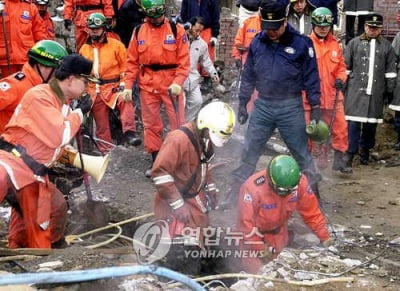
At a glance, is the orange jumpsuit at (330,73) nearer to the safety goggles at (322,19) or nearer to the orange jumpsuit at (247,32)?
the safety goggles at (322,19)

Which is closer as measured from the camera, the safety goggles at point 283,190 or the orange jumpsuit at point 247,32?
the safety goggles at point 283,190

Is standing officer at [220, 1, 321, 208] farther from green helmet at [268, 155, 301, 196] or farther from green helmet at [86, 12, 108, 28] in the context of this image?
green helmet at [86, 12, 108, 28]

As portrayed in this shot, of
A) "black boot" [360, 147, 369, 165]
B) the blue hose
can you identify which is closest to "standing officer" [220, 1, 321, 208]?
"black boot" [360, 147, 369, 165]

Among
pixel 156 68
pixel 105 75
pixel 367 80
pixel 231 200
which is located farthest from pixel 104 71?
pixel 367 80

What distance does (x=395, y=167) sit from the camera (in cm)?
884

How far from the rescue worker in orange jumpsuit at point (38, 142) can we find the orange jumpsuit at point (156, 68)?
2.57 metres

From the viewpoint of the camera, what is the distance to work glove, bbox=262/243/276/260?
19.2ft

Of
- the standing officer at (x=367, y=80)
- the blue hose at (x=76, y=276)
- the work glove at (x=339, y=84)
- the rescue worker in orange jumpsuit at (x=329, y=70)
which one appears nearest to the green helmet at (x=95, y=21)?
the rescue worker in orange jumpsuit at (x=329, y=70)

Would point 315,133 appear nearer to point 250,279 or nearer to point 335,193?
point 335,193

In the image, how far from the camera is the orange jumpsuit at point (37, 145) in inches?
186

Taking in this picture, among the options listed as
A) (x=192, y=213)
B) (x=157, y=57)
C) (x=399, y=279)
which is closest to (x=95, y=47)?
(x=157, y=57)

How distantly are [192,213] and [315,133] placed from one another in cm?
175

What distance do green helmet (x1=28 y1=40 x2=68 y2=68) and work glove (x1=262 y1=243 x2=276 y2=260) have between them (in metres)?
2.58

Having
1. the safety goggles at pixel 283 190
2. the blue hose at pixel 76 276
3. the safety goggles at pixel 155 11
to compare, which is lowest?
the safety goggles at pixel 283 190
